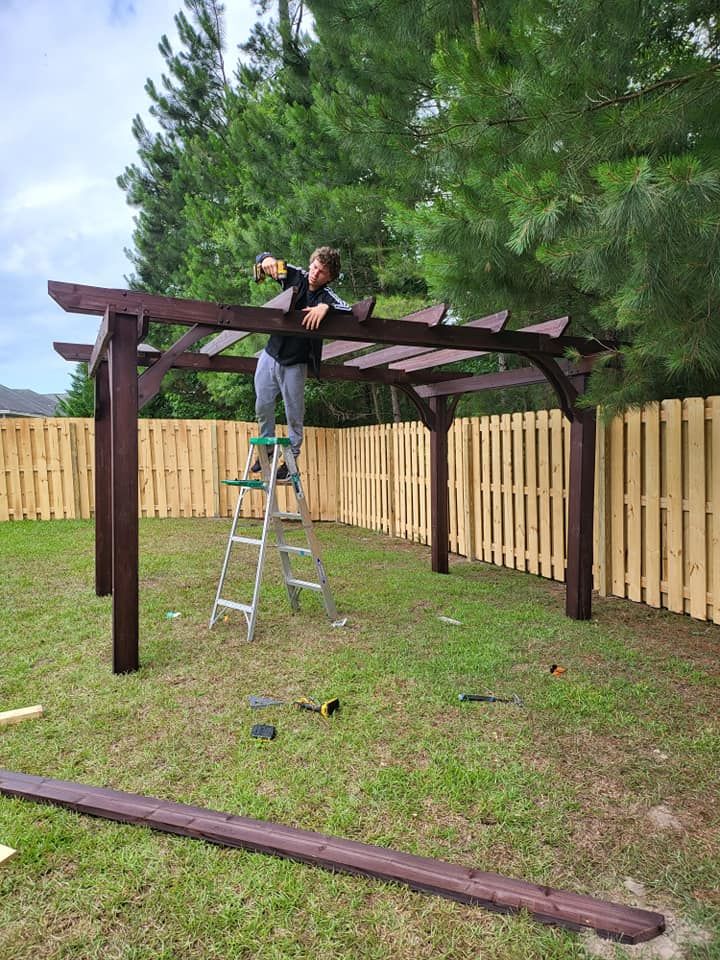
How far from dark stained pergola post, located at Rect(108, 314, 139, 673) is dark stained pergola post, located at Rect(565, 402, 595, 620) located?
131 inches

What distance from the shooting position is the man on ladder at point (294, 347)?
154 inches

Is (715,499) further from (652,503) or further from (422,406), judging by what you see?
(422,406)

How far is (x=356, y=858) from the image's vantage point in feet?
6.32

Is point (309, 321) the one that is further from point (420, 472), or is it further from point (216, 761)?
point (420, 472)

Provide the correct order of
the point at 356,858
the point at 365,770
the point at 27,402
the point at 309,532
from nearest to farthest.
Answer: the point at 356,858 < the point at 365,770 < the point at 309,532 < the point at 27,402

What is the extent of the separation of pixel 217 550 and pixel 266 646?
3.95 meters

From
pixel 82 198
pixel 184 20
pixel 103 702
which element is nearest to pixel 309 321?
pixel 103 702

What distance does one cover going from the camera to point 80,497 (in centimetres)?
1080

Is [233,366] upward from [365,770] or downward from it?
upward

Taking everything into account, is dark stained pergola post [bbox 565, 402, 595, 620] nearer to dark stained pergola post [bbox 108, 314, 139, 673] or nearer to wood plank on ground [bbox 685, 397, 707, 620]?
wood plank on ground [bbox 685, 397, 707, 620]

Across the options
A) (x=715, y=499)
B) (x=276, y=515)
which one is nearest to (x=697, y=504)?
(x=715, y=499)

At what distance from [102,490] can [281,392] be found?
6.28 feet

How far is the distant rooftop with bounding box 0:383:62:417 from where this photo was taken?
26.4 metres

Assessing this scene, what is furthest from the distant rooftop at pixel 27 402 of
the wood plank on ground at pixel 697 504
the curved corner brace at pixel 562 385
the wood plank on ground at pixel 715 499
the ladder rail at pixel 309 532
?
the wood plank on ground at pixel 715 499
